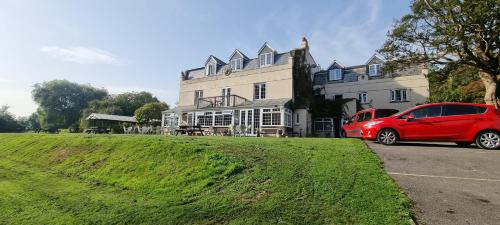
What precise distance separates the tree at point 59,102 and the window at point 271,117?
62.2 metres

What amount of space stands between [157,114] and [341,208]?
44.6 meters

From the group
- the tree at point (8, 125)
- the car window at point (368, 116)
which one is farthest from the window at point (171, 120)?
the tree at point (8, 125)

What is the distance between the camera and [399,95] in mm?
28938

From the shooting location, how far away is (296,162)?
282 inches

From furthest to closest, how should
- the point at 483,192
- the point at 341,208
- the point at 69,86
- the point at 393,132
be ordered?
the point at 69,86 < the point at 393,132 < the point at 483,192 < the point at 341,208

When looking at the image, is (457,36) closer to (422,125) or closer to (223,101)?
(422,125)

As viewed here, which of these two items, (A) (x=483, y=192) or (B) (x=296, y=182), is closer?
(A) (x=483, y=192)

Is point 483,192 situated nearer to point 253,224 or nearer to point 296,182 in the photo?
point 296,182

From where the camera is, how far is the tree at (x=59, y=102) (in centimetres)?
6888

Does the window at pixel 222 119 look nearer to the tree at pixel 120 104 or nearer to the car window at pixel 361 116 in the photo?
the car window at pixel 361 116

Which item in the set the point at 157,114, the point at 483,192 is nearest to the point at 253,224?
the point at 483,192

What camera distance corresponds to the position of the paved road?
427cm

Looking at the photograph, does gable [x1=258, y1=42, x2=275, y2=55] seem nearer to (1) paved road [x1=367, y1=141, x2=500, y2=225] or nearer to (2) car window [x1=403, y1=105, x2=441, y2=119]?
(2) car window [x1=403, y1=105, x2=441, y2=119]

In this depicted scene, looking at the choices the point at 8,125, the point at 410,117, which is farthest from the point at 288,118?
the point at 8,125
